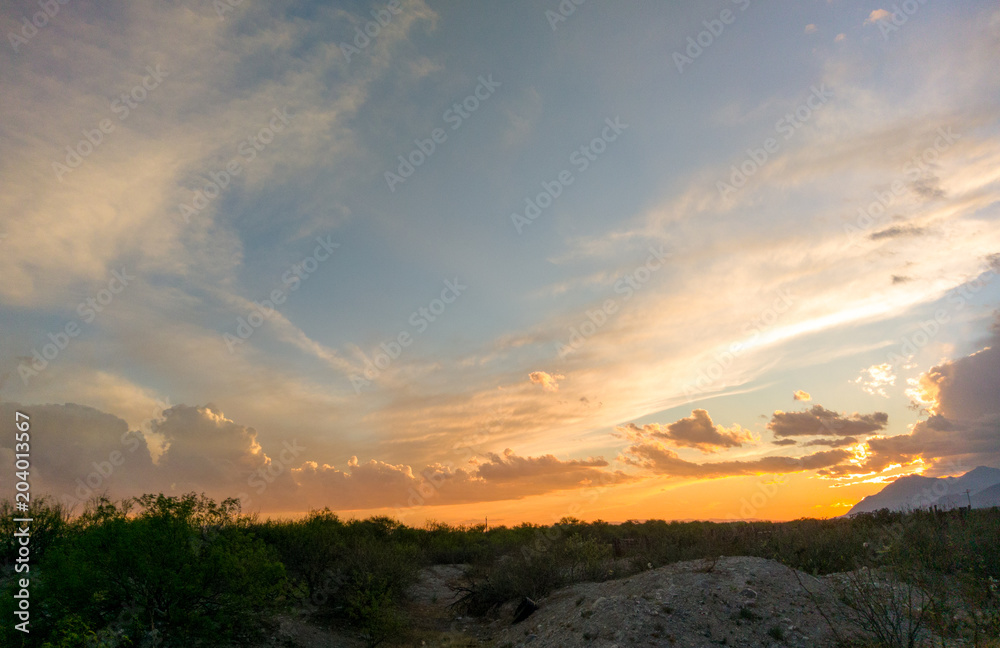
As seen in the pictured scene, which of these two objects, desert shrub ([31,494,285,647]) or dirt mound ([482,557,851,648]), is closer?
desert shrub ([31,494,285,647])

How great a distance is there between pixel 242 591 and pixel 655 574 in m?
11.2

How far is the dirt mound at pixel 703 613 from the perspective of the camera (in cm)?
1134

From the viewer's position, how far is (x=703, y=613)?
12195 mm

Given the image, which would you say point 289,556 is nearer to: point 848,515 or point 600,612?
point 600,612

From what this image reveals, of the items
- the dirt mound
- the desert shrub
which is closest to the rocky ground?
the dirt mound

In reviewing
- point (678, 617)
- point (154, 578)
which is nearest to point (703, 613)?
point (678, 617)

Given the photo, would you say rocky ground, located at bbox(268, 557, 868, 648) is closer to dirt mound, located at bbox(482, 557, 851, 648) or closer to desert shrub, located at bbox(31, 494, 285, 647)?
dirt mound, located at bbox(482, 557, 851, 648)

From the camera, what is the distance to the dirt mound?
11.3 meters

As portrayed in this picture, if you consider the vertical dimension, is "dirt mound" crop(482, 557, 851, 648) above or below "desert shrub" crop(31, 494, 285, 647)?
below

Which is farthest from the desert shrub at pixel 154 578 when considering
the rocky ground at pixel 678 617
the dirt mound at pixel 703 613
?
the dirt mound at pixel 703 613

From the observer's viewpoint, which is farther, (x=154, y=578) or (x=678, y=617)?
(x=678, y=617)

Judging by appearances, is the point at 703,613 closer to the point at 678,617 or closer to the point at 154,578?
the point at 678,617

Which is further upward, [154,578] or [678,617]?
[154,578]

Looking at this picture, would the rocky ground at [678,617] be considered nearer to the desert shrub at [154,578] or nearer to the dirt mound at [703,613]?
the dirt mound at [703,613]
